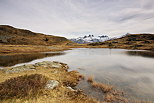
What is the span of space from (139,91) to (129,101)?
12.2 feet

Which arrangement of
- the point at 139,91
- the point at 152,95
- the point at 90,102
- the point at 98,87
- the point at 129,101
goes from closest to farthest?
the point at 90,102, the point at 129,101, the point at 152,95, the point at 139,91, the point at 98,87

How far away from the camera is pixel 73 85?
1381cm

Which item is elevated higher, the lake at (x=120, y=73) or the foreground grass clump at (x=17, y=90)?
the foreground grass clump at (x=17, y=90)

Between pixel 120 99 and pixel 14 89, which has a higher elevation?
pixel 14 89

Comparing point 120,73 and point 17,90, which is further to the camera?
point 120,73

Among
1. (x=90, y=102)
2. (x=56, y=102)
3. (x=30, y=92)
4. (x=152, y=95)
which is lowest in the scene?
(x=152, y=95)

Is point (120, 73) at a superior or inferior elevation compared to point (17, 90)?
inferior

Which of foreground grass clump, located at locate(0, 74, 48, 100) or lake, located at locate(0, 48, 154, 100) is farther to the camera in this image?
lake, located at locate(0, 48, 154, 100)

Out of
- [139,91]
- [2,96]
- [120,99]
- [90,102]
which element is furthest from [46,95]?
[139,91]

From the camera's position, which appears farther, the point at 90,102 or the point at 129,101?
the point at 129,101

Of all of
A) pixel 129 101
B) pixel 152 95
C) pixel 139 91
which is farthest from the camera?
pixel 139 91

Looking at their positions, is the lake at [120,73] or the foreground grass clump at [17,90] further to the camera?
the lake at [120,73]

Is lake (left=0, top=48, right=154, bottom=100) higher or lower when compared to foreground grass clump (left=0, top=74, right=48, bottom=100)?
lower

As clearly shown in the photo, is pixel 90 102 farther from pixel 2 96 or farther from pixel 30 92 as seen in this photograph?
pixel 2 96
